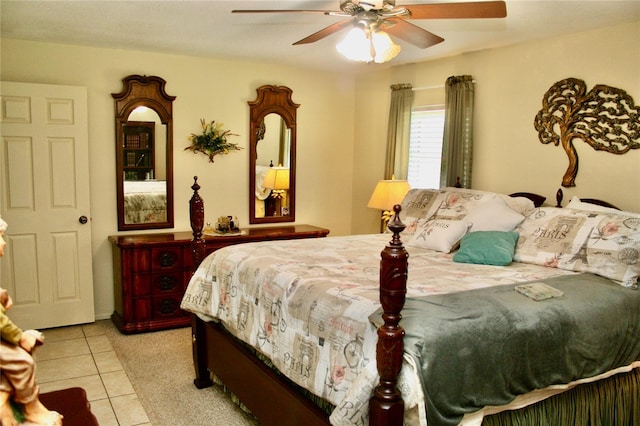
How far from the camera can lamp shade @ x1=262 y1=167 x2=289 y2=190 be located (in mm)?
5328

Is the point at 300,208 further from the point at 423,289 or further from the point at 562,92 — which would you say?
the point at 423,289

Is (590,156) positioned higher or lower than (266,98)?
lower

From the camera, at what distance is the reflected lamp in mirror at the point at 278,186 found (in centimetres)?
533

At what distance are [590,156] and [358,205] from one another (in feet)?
8.94

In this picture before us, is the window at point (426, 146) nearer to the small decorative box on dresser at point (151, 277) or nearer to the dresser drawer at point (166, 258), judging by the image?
the small decorative box on dresser at point (151, 277)

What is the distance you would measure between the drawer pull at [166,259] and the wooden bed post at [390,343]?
3.04m

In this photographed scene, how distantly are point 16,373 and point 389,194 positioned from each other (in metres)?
4.00

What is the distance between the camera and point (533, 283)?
2510 millimetres

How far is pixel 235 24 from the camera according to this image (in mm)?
3580

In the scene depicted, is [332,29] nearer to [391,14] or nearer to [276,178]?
[391,14]

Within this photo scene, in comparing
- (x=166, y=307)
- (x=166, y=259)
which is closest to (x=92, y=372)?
(x=166, y=307)

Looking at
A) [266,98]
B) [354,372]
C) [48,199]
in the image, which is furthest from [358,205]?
[354,372]

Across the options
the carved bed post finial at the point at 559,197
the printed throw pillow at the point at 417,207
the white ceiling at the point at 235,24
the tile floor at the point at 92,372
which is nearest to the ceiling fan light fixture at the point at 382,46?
the white ceiling at the point at 235,24

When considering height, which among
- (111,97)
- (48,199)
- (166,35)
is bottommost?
(48,199)
